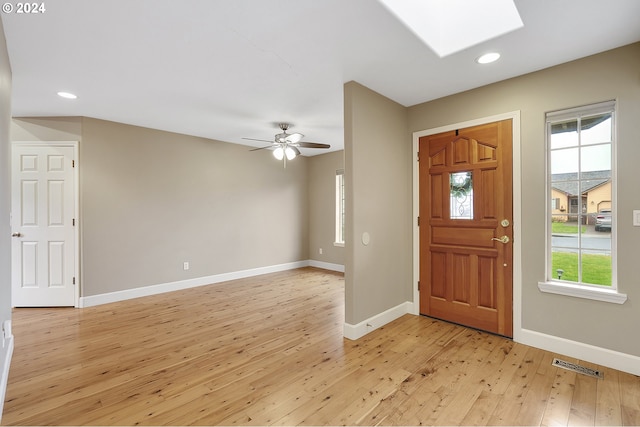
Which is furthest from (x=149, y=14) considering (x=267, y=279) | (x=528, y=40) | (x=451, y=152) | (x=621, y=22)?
(x=267, y=279)

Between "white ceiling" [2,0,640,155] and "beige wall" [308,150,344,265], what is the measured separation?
2765mm

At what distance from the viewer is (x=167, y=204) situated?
4777 mm

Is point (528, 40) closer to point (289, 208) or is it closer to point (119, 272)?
point (289, 208)

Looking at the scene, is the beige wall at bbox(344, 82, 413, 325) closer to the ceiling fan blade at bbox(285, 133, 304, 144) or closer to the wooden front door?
the wooden front door

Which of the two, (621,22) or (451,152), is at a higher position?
(621,22)

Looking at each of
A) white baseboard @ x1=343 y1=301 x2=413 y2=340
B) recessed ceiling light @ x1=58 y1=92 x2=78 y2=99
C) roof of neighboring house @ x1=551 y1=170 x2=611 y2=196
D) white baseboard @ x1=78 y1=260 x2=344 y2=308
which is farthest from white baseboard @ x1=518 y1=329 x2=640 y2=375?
recessed ceiling light @ x1=58 y1=92 x2=78 y2=99

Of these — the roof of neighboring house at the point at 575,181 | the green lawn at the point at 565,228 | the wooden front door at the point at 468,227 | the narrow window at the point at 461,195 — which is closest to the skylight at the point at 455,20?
the wooden front door at the point at 468,227

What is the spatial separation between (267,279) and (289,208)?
172cm

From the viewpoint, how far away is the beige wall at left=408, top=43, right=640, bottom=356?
91.1 inches

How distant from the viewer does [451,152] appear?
A: 10.7 ft

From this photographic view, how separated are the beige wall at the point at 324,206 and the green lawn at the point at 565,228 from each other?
3922 mm

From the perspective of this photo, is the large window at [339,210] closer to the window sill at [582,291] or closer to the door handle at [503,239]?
the door handle at [503,239]

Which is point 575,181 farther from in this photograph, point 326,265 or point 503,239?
point 326,265

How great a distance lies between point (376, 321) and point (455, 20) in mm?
2922
